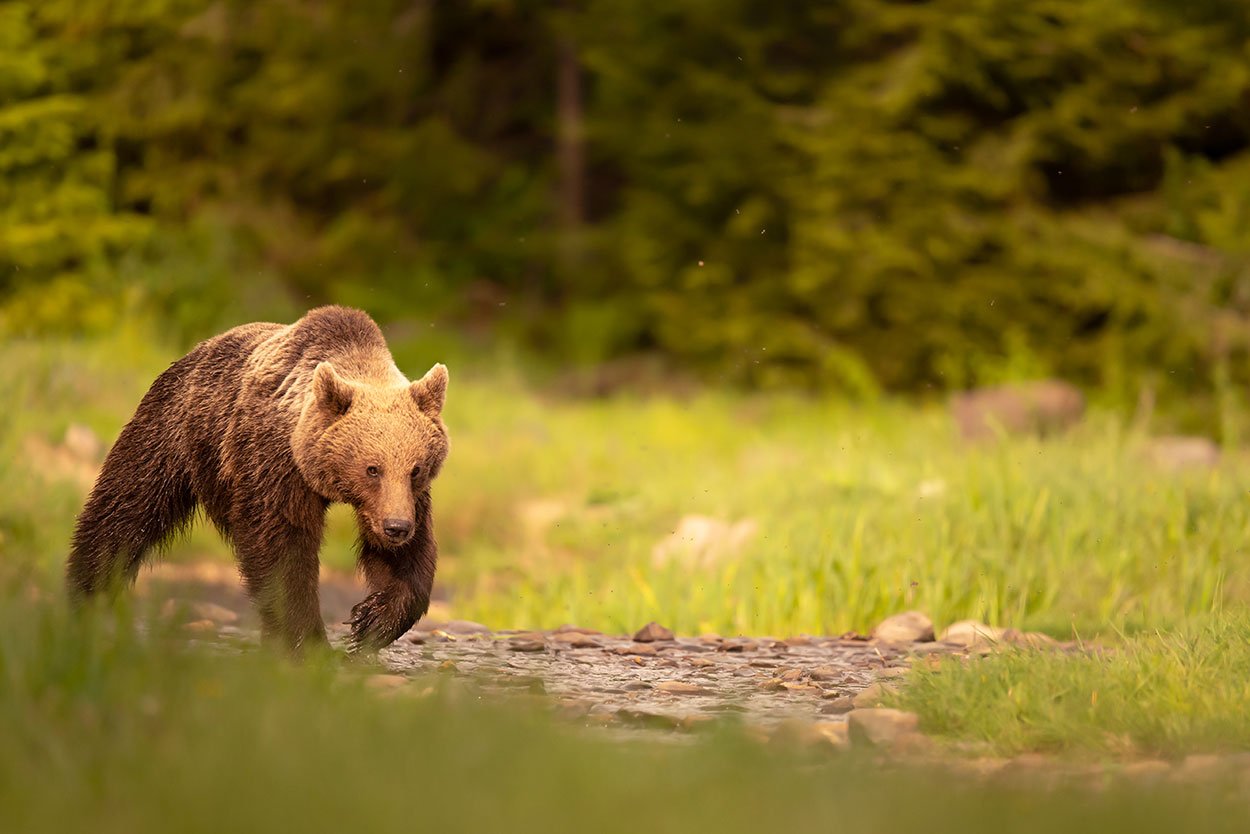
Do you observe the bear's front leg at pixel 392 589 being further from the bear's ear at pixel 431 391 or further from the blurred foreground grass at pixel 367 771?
the blurred foreground grass at pixel 367 771

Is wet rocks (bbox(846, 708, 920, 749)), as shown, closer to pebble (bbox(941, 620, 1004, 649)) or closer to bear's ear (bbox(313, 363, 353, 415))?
pebble (bbox(941, 620, 1004, 649))

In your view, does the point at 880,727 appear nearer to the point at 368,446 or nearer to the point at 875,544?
the point at 368,446

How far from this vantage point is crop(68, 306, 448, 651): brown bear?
Result: 15.5 ft

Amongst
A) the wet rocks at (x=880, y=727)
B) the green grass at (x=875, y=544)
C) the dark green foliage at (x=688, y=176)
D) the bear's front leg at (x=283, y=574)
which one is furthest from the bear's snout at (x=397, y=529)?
the dark green foliage at (x=688, y=176)

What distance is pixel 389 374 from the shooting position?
16.9ft

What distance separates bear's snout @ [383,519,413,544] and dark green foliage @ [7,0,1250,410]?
8.71 metres

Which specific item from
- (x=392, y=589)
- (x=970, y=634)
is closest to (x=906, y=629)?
(x=970, y=634)

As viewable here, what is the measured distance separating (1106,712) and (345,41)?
13626mm

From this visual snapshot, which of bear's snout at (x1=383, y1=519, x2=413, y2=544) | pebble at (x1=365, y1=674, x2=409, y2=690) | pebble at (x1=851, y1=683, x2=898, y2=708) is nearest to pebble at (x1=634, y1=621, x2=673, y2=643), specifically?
pebble at (x1=851, y1=683, x2=898, y2=708)

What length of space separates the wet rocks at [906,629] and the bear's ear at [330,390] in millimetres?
2570

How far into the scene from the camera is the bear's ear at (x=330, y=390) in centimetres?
470

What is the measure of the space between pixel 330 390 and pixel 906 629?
2.74m

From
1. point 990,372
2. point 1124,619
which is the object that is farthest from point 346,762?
point 990,372

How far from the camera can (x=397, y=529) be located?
14.7ft
